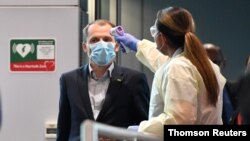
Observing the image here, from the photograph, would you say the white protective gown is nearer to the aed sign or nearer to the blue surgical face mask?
the blue surgical face mask

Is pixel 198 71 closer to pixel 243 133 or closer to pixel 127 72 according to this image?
pixel 243 133

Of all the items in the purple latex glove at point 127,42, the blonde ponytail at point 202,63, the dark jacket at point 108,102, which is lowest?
the dark jacket at point 108,102

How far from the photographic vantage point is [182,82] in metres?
1.98

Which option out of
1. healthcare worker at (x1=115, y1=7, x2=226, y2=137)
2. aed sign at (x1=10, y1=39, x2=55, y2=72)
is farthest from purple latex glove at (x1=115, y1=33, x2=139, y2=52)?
healthcare worker at (x1=115, y1=7, x2=226, y2=137)

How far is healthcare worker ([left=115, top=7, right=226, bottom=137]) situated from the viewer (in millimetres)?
1964

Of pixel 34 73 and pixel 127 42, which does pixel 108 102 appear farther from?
pixel 34 73

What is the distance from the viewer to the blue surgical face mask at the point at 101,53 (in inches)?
108

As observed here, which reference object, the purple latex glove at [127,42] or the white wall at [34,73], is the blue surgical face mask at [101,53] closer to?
the purple latex glove at [127,42]

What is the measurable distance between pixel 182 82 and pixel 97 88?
81cm

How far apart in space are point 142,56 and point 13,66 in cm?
71

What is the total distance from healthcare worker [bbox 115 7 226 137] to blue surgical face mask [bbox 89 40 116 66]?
57cm

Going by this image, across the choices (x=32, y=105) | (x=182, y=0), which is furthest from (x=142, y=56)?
(x=182, y=0)

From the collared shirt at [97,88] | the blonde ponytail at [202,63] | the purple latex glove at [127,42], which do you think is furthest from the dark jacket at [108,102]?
the blonde ponytail at [202,63]

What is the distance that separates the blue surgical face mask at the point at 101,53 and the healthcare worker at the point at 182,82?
0.57 metres
